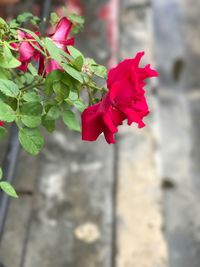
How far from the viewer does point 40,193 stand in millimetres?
2285

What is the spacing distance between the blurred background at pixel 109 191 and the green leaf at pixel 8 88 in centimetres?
73

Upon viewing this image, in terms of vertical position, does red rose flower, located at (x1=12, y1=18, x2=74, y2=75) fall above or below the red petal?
below

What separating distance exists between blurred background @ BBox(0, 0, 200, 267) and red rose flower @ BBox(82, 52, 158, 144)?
2.62 feet

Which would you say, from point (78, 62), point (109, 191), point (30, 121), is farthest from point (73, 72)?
point (109, 191)

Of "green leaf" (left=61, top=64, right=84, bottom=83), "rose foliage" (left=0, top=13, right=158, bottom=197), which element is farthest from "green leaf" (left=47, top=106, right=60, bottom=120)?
"green leaf" (left=61, top=64, right=84, bottom=83)

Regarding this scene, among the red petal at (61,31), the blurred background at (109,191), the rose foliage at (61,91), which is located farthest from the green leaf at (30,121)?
the blurred background at (109,191)

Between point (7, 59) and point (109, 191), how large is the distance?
4.57ft

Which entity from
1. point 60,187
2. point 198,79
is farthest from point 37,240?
point 198,79

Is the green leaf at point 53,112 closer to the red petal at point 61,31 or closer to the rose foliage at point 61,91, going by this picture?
the rose foliage at point 61,91

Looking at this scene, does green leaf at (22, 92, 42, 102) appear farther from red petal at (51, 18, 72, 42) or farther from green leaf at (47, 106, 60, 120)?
red petal at (51, 18, 72, 42)

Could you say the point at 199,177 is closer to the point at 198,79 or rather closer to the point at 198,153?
the point at 198,153

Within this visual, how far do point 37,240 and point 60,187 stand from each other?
0.30 m

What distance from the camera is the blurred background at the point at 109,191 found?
209 centimetres

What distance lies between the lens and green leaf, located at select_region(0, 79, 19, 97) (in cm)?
101
